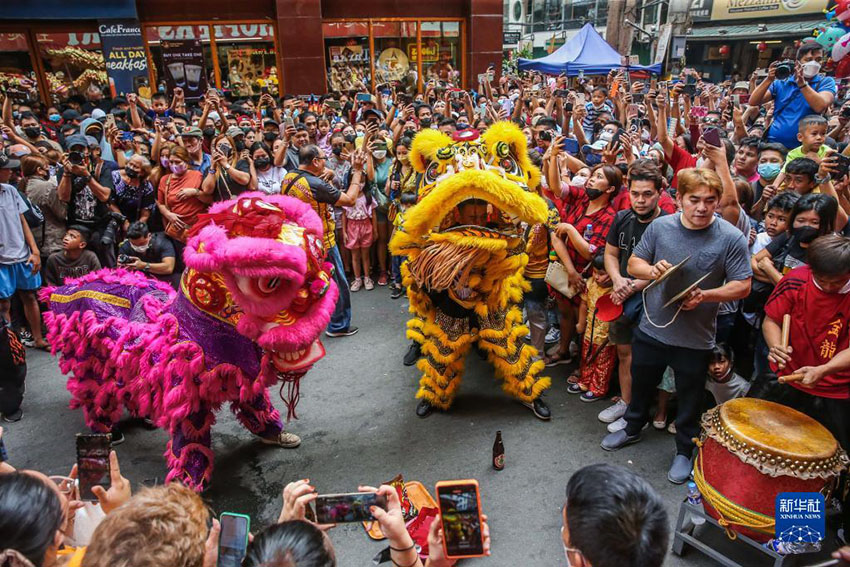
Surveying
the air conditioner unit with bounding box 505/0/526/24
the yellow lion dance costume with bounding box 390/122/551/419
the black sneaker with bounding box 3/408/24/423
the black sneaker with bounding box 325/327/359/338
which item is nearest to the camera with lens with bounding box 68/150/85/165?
the black sneaker with bounding box 3/408/24/423

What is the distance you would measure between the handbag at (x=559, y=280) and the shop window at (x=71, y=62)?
1238 cm

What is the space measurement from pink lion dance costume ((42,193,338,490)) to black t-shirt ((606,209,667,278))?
72.6 inches

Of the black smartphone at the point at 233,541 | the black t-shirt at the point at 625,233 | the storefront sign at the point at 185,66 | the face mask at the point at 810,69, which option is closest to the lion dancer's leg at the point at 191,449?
the black smartphone at the point at 233,541

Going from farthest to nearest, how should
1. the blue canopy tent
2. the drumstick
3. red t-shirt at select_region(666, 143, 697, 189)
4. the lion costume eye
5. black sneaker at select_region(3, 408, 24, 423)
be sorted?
the blue canopy tent → red t-shirt at select_region(666, 143, 697, 189) → black sneaker at select_region(3, 408, 24, 423) → the drumstick → the lion costume eye

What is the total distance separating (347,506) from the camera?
185 centimetres

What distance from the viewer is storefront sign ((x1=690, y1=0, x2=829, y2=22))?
20.5 meters

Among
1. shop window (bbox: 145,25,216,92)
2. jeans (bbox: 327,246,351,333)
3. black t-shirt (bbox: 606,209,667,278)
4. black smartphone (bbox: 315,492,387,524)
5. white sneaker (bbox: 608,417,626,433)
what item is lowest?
white sneaker (bbox: 608,417,626,433)

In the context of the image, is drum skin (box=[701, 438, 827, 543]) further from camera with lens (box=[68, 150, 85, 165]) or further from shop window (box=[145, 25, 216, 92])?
shop window (box=[145, 25, 216, 92])

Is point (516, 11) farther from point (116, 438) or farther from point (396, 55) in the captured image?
point (116, 438)

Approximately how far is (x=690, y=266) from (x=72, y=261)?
4968 millimetres

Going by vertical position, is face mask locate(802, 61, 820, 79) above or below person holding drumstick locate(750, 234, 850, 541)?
above

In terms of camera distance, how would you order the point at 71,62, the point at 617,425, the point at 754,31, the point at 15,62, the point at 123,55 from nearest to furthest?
the point at 617,425 → the point at 123,55 → the point at 15,62 → the point at 71,62 → the point at 754,31

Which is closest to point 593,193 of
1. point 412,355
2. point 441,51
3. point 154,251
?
point 412,355

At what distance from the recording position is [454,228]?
11.2 ft
